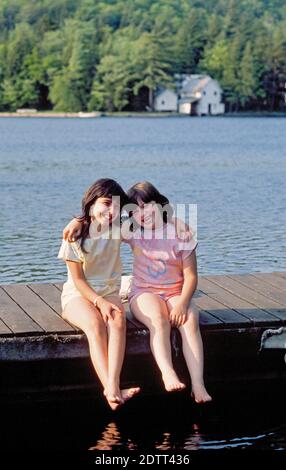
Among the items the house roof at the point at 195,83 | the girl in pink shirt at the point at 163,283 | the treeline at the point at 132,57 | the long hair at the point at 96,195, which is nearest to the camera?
the girl in pink shirt at the point at 163,283

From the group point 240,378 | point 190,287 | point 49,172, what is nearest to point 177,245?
point 190,287

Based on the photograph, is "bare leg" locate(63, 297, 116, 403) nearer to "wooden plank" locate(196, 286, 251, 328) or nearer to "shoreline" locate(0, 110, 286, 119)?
"wooden plank" locate(196, 286, 251, 328)

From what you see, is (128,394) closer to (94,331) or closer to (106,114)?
(94,331)

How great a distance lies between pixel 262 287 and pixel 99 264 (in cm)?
163

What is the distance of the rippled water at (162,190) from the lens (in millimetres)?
12821

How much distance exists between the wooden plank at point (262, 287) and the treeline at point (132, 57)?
100210 millimetres

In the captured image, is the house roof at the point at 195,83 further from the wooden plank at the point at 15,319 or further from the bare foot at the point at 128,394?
the bare foot at the point at 128,394

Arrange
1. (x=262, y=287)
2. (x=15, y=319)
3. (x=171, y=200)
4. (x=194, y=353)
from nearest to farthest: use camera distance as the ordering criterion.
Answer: (x=194, y=353)
(x=15, y=319)
(x=262, y=287)
(x=171, y=200)

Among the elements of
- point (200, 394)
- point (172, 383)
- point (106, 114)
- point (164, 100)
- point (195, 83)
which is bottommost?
point (106, 114)

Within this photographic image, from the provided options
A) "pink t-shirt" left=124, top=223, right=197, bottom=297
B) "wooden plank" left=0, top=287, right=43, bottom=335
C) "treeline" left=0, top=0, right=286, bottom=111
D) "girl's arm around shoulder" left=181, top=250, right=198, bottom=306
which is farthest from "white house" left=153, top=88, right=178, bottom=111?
"girl's arm around shoulder" left=181, top=250, right=198, bottom=306

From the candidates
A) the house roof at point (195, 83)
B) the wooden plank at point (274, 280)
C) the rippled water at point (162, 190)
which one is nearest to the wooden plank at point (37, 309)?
the wooden plank at point (274, 280)

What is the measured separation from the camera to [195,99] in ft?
374

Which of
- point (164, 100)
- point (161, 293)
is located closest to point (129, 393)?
point (161, 293)

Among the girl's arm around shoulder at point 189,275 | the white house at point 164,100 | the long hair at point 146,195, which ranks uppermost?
the long hair at point 146,195
